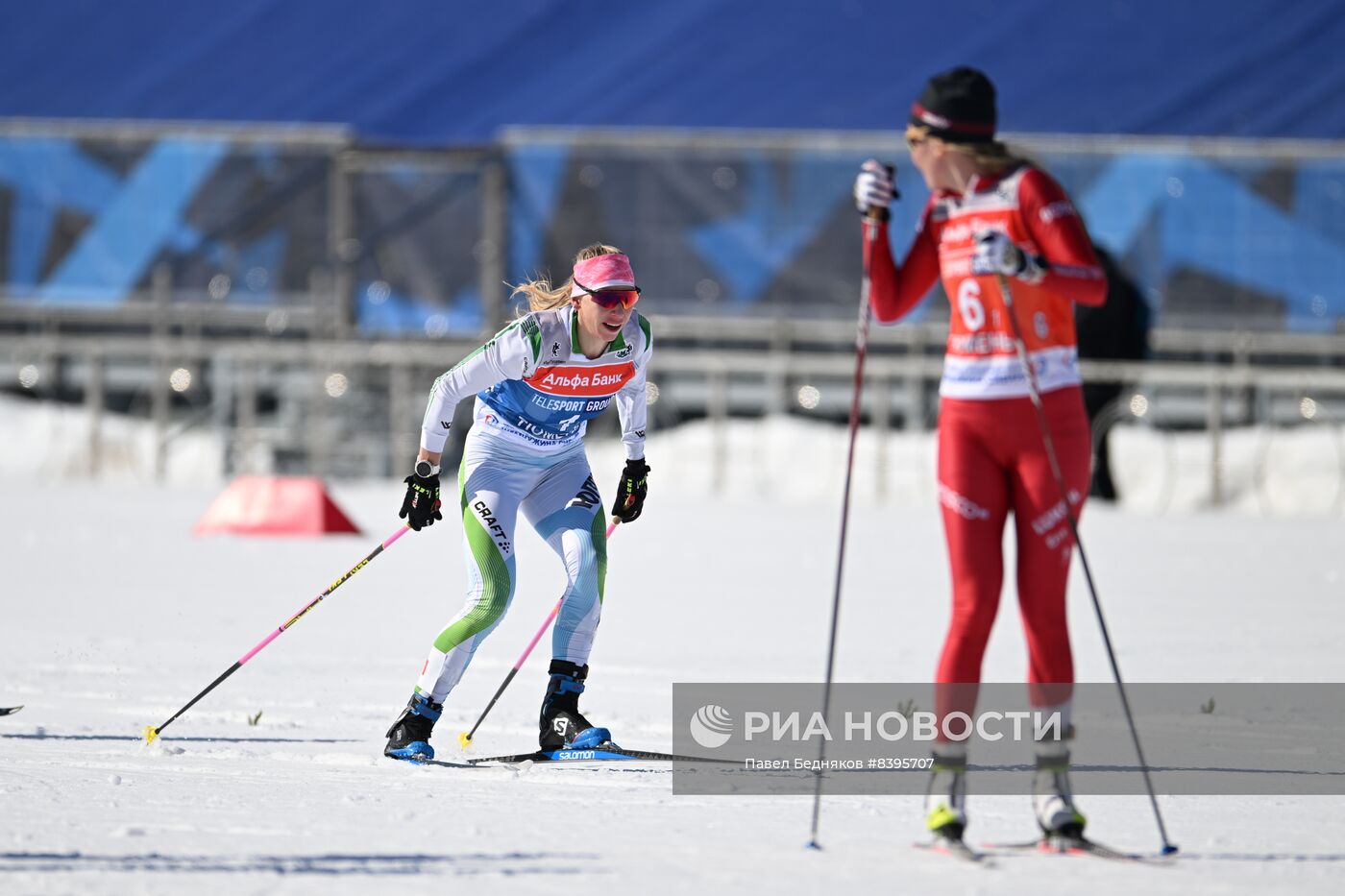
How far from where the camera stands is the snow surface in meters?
4.90

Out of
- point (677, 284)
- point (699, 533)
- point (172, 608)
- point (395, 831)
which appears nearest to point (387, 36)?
point (677, 284)

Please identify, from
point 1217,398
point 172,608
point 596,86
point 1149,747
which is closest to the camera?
point 1149,747

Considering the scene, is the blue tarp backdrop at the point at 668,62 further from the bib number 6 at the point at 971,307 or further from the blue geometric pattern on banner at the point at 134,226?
the bib number 6 at the point at 971,307

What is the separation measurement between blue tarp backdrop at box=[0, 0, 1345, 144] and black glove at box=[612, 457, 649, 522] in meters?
16.2

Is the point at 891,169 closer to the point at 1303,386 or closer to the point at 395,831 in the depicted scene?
the point at 395,831

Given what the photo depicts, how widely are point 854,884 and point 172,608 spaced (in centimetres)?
708

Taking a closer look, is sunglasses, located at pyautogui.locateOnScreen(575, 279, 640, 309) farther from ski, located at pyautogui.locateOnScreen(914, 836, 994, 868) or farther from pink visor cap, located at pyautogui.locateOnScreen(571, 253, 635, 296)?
ski, located at pyautogui.locateOnScreen(914, 836, 994, 868)

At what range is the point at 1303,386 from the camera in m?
19.5

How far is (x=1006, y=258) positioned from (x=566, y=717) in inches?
108

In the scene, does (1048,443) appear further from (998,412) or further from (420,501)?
(420,501)

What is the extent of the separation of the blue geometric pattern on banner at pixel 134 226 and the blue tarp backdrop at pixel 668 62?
3.88 ft

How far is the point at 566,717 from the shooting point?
695cm

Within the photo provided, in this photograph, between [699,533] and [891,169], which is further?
[699,533]

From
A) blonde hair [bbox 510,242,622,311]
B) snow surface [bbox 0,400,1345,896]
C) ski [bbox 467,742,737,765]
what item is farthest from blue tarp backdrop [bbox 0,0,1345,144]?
ski [bbox 467,742,737,765]
